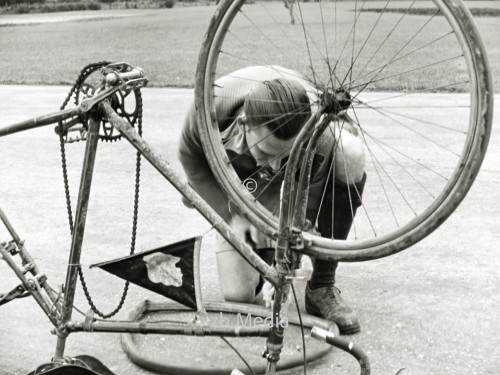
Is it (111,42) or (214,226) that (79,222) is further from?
(111,42)

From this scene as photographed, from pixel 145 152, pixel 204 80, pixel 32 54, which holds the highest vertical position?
pixel 204 80

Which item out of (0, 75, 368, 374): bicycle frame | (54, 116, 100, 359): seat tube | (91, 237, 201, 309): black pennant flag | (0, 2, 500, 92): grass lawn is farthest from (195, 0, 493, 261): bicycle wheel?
(0, 2, 500, 92): grass lawn

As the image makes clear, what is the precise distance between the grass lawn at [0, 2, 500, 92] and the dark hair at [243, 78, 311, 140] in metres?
7.39

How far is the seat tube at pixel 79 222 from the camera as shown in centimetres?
226

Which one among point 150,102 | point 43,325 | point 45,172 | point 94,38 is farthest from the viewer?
point 94,38

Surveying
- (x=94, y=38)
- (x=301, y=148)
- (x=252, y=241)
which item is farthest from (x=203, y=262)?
(x=94, y=38)

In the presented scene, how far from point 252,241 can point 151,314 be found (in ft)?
1.73

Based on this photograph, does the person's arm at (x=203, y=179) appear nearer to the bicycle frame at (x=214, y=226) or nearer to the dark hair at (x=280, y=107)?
the dark hair at (x=280, y=107)

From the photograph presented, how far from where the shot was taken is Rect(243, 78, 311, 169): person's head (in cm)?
251

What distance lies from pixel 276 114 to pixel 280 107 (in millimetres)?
33

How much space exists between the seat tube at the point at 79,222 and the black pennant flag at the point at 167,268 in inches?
3.9

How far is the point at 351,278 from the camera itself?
3.48 m

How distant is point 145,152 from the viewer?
7.27ft

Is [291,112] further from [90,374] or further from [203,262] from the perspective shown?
[203,262]
